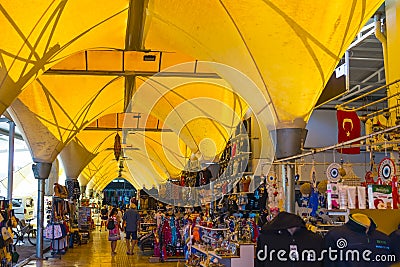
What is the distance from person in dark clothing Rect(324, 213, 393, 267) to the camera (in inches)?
186

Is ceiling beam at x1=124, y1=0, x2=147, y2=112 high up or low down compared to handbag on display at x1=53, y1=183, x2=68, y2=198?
up

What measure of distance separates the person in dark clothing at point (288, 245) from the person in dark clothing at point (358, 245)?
0.70 ft

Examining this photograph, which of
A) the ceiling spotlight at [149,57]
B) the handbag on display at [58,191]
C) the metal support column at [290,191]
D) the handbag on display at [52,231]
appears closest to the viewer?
the metal support column at [290,191]

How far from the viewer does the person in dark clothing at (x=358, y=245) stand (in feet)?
15.5

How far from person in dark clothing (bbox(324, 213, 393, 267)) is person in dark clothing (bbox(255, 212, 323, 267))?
0.21 m

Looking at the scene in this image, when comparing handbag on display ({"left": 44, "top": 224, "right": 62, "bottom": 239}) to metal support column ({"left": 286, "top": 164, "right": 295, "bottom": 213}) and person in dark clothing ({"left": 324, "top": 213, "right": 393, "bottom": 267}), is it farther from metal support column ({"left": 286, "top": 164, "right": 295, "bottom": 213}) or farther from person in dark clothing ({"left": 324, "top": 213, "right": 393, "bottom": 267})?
person in dark clothing ({"left": 324, "top": 213, "right": 393, "bottom": 267})

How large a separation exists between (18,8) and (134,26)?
3045 millimetres

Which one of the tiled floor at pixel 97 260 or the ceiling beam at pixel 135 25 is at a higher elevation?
the ceiling beam at pixel 135 25

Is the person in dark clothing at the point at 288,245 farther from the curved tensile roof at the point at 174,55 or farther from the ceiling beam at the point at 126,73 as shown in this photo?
the ceiling beam at the point at 126,73

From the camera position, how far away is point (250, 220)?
7.75 metres

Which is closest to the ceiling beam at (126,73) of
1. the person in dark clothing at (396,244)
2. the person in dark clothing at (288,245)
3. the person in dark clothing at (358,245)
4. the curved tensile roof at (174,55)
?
the curved tensile roof at (174,55)

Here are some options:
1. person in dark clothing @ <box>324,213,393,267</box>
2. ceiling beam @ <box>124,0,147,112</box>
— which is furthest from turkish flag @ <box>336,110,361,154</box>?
ceiling beam @ <box>124,0,147,112</box>

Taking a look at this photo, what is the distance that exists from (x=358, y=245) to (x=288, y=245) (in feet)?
2.34

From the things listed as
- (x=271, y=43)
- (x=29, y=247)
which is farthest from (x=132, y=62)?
(x=29, y=247)
